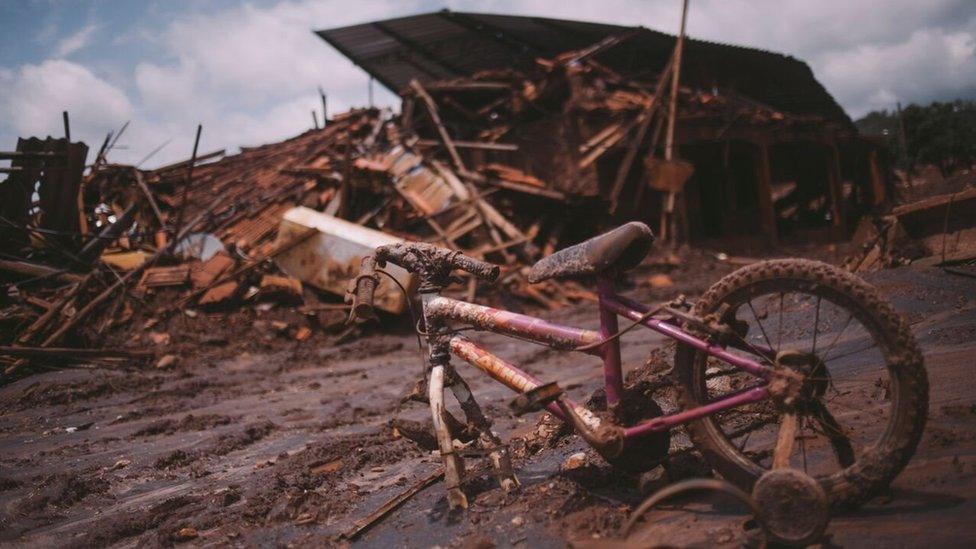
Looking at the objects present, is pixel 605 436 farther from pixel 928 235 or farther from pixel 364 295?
pixel 928 235

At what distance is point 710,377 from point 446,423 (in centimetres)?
126

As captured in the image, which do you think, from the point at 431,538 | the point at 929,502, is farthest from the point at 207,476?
the point at 929,502

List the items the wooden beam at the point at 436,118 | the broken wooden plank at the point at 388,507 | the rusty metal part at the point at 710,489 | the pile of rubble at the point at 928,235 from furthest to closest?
the wooden beam at the point at 436,118 < the pile of rubble at the point at 928,235 < the broken wooden plank at the point at 388,507 < the rusty metal part at the point at 710,489

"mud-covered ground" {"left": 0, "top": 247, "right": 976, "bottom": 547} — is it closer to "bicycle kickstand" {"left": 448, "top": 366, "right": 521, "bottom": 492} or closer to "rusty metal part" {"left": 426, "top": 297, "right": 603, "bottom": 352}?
"bicycle kickstand" {"left": 448, "top": 366, "right": 521, "bottom": 492}

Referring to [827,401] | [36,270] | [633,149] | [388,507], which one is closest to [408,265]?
[388,507]

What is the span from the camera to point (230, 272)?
9.06 m

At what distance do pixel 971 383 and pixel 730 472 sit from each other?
1.61 m

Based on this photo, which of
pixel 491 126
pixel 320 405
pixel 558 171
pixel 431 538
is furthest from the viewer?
pixel 491 126

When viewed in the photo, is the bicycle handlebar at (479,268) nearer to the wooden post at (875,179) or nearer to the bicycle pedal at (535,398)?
the bicycle pedal at (535,398)

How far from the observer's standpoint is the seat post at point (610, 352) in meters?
2.29

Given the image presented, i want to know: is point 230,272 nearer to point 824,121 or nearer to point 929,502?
point 929,502

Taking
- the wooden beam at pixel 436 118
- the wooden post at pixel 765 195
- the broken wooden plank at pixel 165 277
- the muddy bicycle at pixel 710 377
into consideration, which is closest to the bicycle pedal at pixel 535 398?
the muddy bicycle at pixel 710 377

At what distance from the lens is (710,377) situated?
96.2 inches

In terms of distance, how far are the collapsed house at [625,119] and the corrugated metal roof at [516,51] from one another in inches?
1.9
